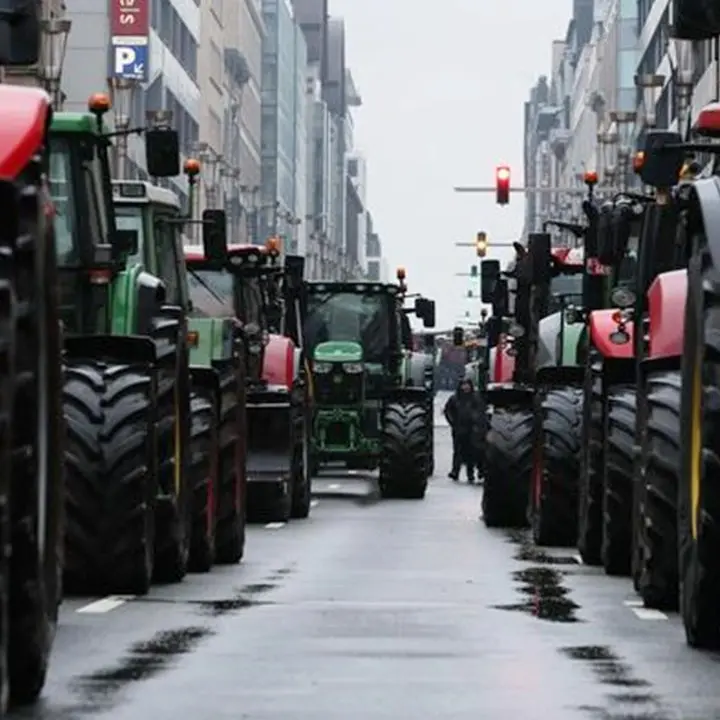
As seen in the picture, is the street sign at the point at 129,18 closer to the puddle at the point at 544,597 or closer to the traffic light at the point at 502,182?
the traffic light at the point at 502,182

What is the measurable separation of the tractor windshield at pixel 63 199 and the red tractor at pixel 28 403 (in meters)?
6.69

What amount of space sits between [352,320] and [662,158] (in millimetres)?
28827

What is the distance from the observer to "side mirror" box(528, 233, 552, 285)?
83.1 feet

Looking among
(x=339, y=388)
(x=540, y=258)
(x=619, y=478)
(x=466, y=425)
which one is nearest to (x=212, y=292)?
(x=540, y=258)

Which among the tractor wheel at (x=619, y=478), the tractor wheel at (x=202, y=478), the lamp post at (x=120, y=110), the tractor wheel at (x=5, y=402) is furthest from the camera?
the lamp post at (x=120, y=110)

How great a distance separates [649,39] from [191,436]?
93.4 metres

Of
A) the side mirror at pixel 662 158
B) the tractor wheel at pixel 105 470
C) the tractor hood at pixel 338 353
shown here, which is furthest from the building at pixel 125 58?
the side mirror at pixel 662 158

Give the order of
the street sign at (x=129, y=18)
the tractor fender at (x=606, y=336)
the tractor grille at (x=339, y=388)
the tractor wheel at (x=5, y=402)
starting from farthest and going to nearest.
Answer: the street sign at (x=129, y=18) → the tractor grille at (x=339, y=388) → the tractor fender at (x=606, y=336) → the tractor wheel at (x=5, y=402)

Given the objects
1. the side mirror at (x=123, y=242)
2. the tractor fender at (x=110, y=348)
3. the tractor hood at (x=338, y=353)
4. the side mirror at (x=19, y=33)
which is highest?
the side mirror at (x=19, y=33)

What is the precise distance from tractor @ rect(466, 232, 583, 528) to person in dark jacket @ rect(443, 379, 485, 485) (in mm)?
15671

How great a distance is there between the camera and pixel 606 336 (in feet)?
67.3

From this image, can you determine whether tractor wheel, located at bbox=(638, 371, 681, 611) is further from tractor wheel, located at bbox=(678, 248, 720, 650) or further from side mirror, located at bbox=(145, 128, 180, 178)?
side mirror, located at bbox=(145, 128, 180, 178)

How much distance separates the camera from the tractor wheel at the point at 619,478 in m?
18.8

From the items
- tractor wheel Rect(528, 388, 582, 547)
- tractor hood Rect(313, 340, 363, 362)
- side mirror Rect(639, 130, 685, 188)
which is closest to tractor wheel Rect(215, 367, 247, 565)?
tractor wheel Rect(528, 388, 582, 547)
